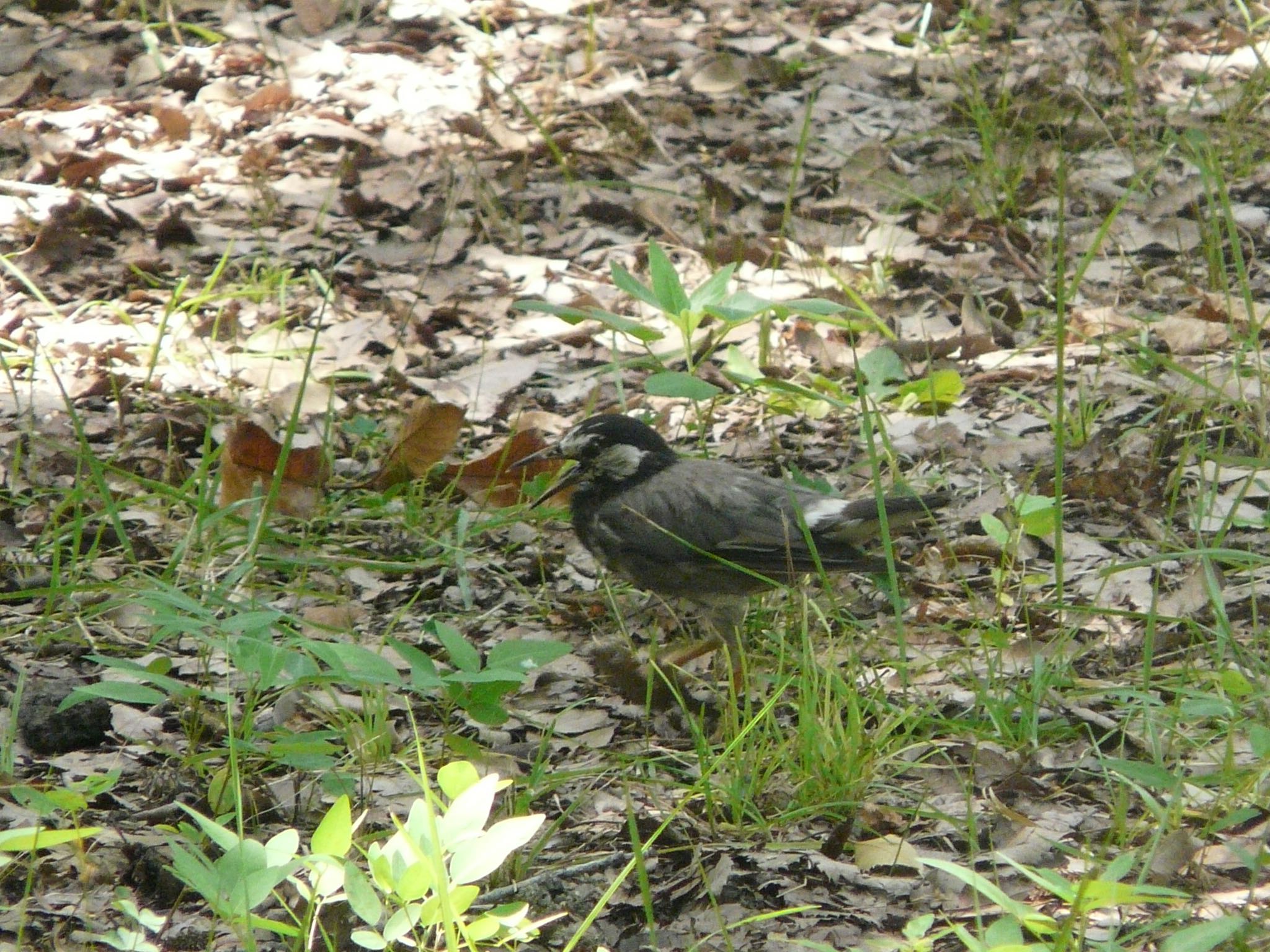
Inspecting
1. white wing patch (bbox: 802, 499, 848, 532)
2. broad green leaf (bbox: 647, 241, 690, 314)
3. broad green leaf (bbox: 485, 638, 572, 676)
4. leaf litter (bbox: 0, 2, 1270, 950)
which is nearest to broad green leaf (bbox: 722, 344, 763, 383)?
leaf litter (bbox: 0, 2, 1270, 950)

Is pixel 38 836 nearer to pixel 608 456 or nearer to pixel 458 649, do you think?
pixel 458 649

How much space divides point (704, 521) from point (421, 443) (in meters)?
1.35

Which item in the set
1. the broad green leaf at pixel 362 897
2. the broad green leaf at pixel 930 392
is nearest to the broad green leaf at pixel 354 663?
the broad green leaf at pixel 362 897

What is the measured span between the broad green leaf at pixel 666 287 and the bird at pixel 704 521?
0.50 metres

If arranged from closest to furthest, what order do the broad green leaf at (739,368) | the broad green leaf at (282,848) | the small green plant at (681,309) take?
1. the broad green leaf at (282,848)
2. the small green plant at (681,309)
3. the broad green leaf at (739,368)

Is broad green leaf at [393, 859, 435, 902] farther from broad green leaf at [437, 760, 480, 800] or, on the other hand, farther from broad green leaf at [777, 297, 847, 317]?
broad green leaf at [777, 297, 847, 317]

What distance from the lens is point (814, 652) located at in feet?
14.9

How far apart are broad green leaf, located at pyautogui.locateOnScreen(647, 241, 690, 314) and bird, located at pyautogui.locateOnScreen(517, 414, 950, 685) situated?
50 centimetres

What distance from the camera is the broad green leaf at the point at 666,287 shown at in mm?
5477

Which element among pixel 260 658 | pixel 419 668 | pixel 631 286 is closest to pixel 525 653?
pixel 419 668

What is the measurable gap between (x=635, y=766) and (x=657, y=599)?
1485 millimetres

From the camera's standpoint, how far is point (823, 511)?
4973 mm

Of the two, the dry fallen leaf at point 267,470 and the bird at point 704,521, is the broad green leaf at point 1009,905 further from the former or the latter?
the dry fallen leaf at point 267,470

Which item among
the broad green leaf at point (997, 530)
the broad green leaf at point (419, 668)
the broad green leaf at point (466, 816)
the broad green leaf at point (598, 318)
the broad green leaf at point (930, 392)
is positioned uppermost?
the broad green leaf at point (466, 816)
